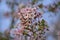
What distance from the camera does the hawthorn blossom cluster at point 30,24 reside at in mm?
1718

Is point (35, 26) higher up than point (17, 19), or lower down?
lower down

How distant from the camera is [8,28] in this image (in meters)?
1.82

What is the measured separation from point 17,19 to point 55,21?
0.44 m

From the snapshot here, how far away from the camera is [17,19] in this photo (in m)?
1.81

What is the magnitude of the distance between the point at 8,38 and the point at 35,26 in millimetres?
346

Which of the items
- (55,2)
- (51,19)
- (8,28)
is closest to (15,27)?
(8,28)

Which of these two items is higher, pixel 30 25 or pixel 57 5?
pixel 57 5

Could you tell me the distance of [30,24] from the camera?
1.73 m

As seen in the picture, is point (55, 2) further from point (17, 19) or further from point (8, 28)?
point (8, 28)

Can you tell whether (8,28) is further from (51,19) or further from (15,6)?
(51,19)

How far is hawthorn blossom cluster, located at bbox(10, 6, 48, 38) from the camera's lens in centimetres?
172

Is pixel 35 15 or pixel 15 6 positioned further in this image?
pixel 15 6

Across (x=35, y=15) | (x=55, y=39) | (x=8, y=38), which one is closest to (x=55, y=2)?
(x=35, y=15)

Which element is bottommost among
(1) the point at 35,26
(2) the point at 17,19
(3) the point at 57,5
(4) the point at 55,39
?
(4) the point at 55,39
